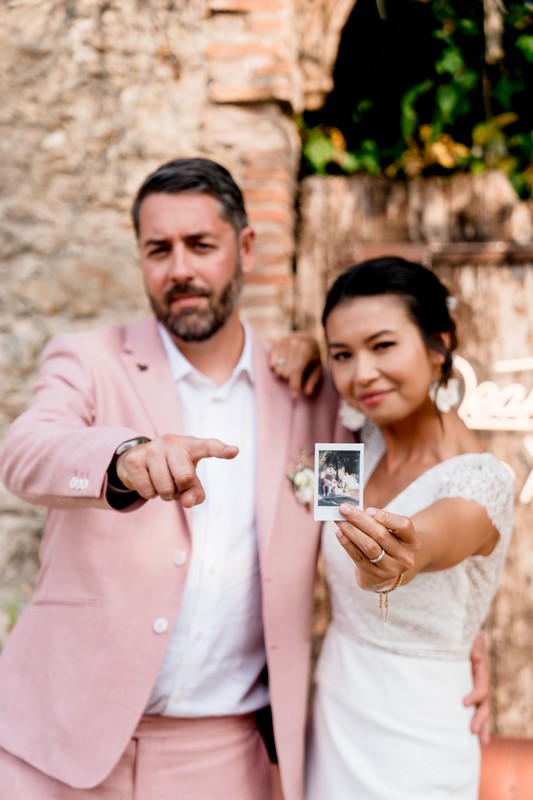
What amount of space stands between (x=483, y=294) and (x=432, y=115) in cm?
102

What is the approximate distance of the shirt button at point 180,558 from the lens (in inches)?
83.6

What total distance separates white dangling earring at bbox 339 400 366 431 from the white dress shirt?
0.91 ft

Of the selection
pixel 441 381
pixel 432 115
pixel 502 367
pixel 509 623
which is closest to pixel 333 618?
pixel 441 381

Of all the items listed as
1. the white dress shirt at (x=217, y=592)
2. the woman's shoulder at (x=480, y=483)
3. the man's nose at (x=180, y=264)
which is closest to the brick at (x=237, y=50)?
the man's nose at (x=180, y=264)

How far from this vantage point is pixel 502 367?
131 inches

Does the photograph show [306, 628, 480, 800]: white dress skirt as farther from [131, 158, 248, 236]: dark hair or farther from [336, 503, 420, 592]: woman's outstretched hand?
[131, 158, 248, 236]: dark hair

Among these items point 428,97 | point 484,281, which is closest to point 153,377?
point 484,281

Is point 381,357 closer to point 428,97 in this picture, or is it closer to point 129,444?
point 129,444

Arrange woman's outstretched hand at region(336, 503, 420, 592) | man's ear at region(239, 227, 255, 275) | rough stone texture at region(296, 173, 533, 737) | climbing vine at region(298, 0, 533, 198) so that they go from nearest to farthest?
woman's outstretched hand at region(336, 503, 420, 592), man's ear at region(239, 227, 255, 275), rough stone texture at region(296, 173, 533, 737), climbing vine at region(298, 0, 533, 198)

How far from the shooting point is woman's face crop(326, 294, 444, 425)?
6.89 ft

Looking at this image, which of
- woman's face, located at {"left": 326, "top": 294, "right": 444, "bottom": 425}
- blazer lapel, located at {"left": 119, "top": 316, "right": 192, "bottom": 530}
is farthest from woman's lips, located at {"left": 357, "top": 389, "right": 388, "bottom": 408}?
blazer lapel, located at {"left": 119, "top": 316, "right": 192, "bottom": 530}

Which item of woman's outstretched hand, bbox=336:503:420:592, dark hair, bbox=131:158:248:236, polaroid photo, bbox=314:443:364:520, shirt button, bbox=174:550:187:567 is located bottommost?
shirt button, bbox=174:550:187:567

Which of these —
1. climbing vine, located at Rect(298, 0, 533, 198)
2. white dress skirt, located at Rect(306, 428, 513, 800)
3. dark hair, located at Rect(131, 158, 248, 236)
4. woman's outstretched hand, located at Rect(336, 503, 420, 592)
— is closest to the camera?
woman's outstretched hand, located at Rect(336, 503, 420, 592)

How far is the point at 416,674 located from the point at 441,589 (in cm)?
24
